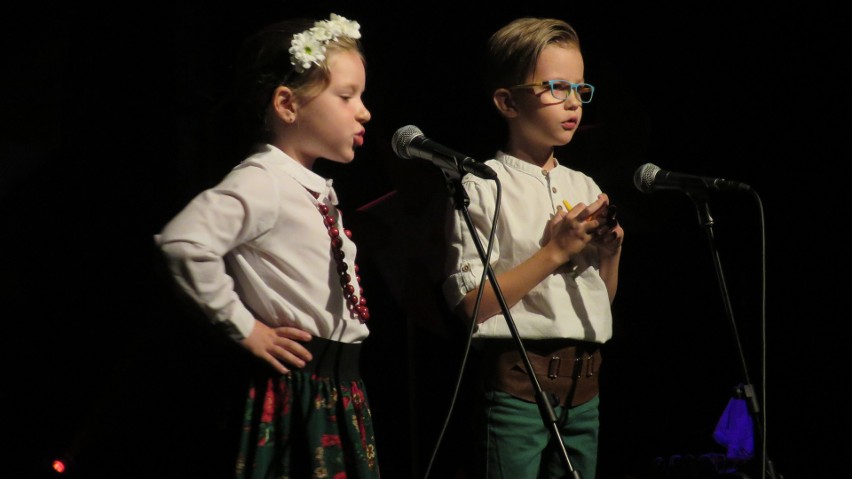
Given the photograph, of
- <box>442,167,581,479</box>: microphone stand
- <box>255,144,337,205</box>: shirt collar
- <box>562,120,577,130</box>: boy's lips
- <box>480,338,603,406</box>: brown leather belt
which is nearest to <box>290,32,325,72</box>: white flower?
<box>255,144,337,205</box>: shirt collar

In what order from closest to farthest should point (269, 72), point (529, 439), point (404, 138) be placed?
1. point (404, 138)
2. point (269, 72)
3. point (529, 439)

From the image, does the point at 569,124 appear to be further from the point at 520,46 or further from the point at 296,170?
the point at 296,170

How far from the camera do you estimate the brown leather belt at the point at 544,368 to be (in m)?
2.21

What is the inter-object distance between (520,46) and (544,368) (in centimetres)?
78

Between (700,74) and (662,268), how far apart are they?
0.60 metres

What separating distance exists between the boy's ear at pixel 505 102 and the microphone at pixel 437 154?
46 centimetres

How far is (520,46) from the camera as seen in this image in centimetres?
237

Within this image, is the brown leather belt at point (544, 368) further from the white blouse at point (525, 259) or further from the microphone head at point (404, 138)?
the microphone head at point (404, 138)

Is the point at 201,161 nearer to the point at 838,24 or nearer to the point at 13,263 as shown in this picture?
the point at 13,263

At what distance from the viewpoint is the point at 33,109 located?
2.39 m

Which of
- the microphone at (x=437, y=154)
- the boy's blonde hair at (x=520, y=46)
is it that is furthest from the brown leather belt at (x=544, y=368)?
the boy's blonde hair at (x=520, y=46)

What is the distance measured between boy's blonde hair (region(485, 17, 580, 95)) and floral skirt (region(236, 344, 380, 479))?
89 cm

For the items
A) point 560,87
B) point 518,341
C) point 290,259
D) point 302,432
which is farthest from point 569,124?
point 302,432

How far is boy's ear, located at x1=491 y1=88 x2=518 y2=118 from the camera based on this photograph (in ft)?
7.84
